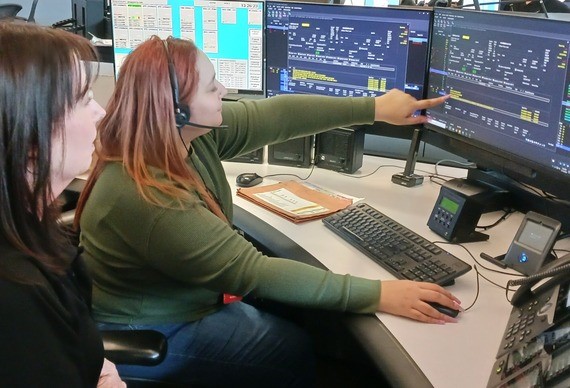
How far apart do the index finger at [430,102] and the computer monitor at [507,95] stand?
0.01 m

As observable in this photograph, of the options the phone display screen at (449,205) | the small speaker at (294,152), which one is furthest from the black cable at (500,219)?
the small speaker at (294,152)

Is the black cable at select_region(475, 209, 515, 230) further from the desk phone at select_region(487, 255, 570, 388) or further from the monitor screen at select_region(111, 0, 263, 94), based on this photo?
the monitor screen at select_region(111, 0, 263, 94)

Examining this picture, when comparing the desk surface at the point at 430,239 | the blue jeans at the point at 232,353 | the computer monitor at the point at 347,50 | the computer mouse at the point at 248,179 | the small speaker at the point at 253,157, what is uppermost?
the computer monitor at the point at 347,50

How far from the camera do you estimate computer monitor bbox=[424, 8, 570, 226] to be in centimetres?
147

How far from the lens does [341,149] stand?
7.00 feet

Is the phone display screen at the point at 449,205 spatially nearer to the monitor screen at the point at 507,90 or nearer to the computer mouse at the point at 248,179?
the monitor screen at the point at 507,90

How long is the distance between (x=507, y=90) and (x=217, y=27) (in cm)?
106

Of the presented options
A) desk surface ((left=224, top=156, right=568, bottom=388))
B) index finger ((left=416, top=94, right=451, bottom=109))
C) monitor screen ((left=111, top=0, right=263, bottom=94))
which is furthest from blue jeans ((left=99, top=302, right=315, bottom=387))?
monitor screen ((left=111, top=0, right=263, bottom=94))

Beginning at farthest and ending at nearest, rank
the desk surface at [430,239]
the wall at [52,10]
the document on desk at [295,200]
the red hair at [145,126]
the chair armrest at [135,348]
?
1. the wall at [52,10]
2. the document on desk at [295,200]
3. the red hair at [145,126]
4. the chair armrest at [135,348]
5. the desk surface at [430,239]

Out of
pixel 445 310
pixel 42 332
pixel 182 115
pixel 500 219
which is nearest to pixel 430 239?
pixel 500 219

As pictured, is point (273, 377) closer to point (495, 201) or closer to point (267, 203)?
point (267, 203)

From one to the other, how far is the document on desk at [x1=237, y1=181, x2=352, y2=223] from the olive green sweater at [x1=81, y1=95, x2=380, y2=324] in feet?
0.91

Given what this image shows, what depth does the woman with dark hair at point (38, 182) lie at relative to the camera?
853mm


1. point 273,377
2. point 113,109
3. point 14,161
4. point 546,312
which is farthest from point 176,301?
point 546,312
